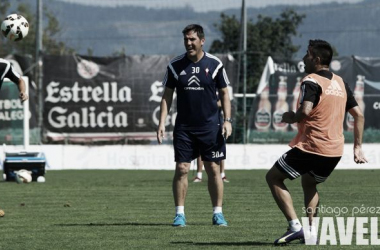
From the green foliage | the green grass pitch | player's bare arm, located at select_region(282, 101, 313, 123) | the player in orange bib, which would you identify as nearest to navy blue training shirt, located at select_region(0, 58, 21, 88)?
the green grass pitch

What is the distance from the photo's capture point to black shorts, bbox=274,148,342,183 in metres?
9.48

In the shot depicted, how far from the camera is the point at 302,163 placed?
31.2 ft

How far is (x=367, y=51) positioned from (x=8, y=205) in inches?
731

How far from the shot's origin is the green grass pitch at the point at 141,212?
10102mm

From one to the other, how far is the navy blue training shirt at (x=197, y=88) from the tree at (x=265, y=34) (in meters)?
28.0

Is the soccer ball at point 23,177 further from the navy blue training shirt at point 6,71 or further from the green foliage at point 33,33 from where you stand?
the green foliage at point 33,33

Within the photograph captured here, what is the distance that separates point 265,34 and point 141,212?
33.6m

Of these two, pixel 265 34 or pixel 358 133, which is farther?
pixel 265 34

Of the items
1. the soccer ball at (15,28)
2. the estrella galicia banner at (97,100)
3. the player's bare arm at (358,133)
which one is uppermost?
the soccer ball at (15,28)

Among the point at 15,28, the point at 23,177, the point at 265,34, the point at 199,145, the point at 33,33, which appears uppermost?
the point at 15,28

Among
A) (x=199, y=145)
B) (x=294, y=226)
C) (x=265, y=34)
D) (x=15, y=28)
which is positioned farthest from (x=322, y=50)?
(x=265, y=34)

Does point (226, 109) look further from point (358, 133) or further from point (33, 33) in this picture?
point (33, 33)

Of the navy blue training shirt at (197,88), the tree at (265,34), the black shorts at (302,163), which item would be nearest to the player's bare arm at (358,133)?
the black shorts at (302,163)

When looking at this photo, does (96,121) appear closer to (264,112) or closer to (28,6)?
(264,112)
